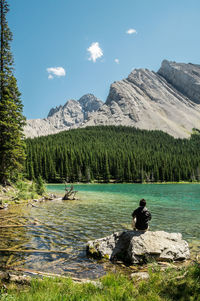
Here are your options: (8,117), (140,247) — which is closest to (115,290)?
(140,247)

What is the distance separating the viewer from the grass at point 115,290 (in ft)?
15.5

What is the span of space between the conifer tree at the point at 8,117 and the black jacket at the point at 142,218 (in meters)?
21.7

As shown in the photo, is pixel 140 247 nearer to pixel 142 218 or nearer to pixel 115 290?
pixel 142 218

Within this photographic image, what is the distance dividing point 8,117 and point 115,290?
93.9ft

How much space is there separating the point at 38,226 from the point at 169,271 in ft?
35.8

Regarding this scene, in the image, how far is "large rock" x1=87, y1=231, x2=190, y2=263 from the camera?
30.2 feet

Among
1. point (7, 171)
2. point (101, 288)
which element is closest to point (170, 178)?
point (7, 171)

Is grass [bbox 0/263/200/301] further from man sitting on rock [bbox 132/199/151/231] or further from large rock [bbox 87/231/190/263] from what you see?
man sitting on rock [bbox 132/199/151/231]

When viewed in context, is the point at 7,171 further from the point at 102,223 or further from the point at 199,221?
the point at 199,221

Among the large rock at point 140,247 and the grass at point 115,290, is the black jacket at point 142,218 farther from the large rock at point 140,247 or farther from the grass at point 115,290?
the grass at point 115,290

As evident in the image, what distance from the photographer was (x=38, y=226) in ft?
48.5

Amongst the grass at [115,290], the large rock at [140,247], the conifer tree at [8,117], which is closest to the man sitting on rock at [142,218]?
the large rock at [140,247]

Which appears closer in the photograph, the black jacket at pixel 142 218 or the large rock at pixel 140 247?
the large rock at pixel 140 247

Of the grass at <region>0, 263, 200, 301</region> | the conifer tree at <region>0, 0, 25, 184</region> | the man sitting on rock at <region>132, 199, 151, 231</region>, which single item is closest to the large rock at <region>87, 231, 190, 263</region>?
the man sitting on rock at <region>132, 199, 151, 231</region>
